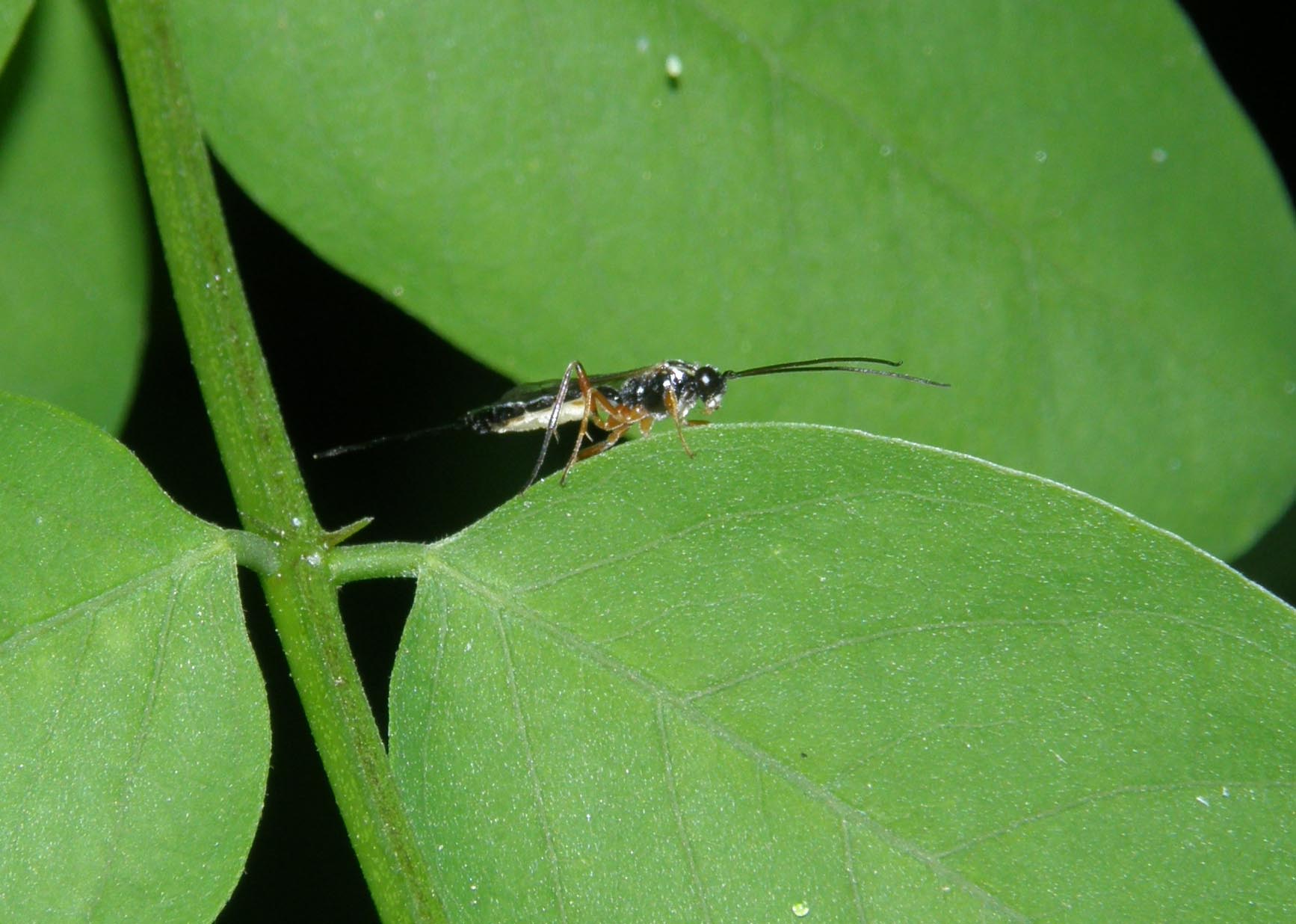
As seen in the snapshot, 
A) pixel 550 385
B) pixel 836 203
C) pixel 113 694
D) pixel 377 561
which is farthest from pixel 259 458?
pixel 836 203

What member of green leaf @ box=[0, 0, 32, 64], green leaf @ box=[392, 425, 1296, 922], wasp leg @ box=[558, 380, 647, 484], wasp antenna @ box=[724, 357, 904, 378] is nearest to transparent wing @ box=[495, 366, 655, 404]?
wasp leg @ box=[558, 380, 647, 484]

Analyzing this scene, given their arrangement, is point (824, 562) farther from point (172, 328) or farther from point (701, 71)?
point (172, 328)

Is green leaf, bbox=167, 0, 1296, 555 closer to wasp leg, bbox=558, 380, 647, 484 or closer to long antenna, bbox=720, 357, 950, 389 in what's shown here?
long antenna, bbox=720, 357, 950, 389

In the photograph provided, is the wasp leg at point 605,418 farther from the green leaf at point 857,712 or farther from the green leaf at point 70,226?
the green leaf at point 70,226

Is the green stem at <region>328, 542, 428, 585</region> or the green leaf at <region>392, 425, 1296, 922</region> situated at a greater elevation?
the green stem at <region>328, 542, 428, 585</region>

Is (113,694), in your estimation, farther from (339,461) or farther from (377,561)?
(339,461)

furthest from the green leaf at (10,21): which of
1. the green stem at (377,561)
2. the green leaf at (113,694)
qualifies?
the green stem at (377,561)
